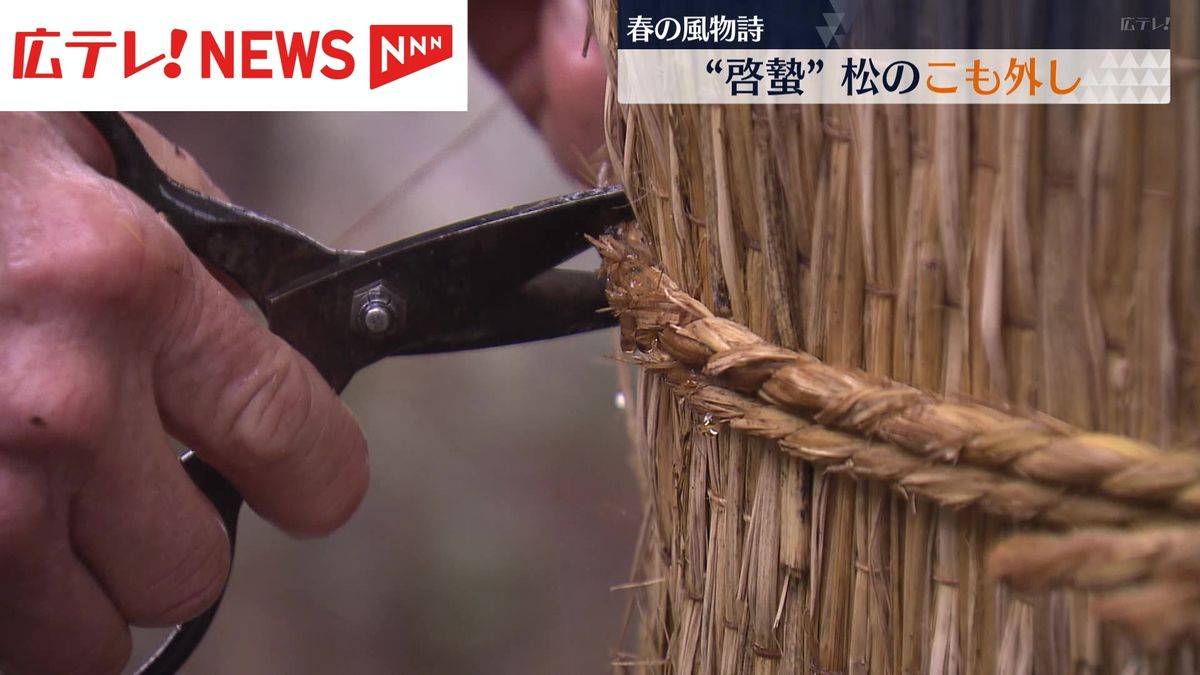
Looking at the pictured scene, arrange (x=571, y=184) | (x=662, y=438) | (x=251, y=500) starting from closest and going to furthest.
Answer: (x=662, y=438) < (x=251, y=500) < (x=571, y=184)

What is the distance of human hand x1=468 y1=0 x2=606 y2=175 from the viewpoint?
0.71 m

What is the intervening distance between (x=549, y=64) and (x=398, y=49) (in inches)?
10.5

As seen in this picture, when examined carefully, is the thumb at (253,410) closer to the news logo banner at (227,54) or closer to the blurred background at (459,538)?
the news logo banner at (227,54)

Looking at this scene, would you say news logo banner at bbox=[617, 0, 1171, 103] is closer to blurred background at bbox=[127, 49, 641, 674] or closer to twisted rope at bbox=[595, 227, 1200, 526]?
twisted rope at bbox=[595, 227, 1200, 526]

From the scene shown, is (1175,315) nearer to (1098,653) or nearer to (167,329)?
(1098,653)

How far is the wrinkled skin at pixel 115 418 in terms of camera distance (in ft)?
1.36

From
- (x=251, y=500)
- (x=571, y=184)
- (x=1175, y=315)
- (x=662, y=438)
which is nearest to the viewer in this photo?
(x=1175, y=315)

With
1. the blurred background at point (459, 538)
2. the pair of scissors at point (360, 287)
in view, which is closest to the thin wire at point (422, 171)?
the blurred background at point (459, 538)

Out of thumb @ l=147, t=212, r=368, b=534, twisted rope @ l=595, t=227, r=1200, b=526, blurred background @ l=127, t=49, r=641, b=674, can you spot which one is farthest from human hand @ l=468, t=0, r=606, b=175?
twisted rope @ l=595, t=227, r=1200, b=526

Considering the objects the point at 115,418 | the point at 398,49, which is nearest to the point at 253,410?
A: the point at 115,418

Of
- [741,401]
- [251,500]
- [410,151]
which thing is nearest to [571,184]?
[410,151]

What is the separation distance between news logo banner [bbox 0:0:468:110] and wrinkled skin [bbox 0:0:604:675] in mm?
28

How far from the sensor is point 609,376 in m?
0.81

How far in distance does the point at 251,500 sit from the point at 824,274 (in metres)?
0.36
